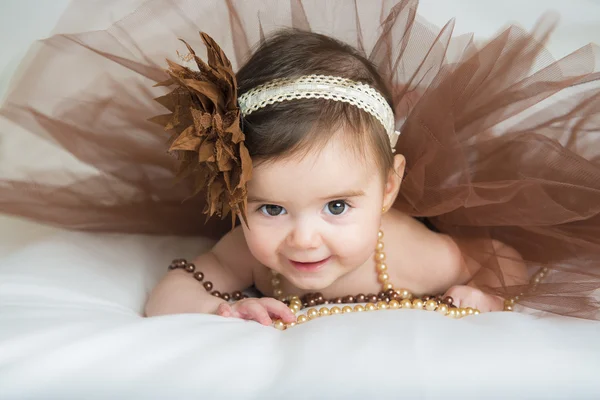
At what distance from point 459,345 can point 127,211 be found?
789mm

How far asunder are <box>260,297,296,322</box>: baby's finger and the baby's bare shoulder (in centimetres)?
26

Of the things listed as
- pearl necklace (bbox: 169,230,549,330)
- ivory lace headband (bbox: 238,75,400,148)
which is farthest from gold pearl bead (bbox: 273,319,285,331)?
ivory lace headband (bbox: 238,75,400,148)

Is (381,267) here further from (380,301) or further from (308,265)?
(308,265)

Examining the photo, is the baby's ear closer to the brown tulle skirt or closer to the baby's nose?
the brown tulle skirt

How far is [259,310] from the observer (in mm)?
1188

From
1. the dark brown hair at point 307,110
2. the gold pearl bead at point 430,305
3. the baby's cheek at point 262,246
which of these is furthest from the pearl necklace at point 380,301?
the dark brown hair at point 307,110

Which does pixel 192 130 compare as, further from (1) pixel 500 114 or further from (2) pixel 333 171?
(1) pixel 500 114

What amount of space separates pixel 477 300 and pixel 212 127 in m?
0.59

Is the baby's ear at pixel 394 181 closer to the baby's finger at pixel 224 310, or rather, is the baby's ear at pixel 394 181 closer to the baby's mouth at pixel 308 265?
the baby's mouth at pixel 308 265

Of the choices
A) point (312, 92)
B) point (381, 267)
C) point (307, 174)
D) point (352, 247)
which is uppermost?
point (312, 92)

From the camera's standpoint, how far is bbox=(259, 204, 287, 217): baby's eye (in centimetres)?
116

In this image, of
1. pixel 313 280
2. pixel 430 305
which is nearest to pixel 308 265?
pixel 313 280

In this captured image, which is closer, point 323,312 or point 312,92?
point 312,92

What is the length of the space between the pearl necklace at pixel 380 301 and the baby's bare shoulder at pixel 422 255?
0.03m
